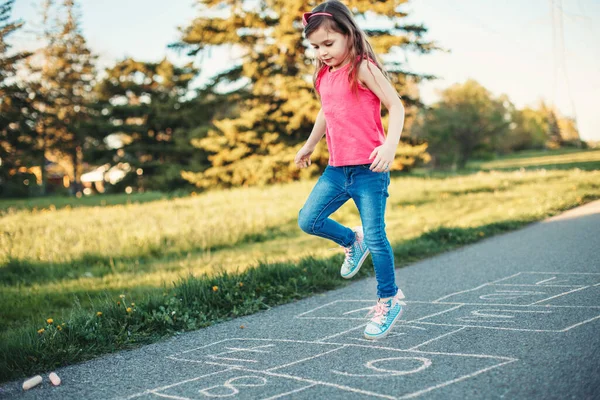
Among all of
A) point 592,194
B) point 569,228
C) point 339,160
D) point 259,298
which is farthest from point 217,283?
point 592,194

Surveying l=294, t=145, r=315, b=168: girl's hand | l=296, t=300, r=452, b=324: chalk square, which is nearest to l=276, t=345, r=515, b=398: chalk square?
l=296, t=300, r=452, b=324: chalk square

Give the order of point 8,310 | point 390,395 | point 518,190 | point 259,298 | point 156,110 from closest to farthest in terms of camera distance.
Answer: point 390,395 → point 259,298 → point 8,310 → point 518,190 → point 156,110

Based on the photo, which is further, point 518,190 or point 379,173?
point 518,190

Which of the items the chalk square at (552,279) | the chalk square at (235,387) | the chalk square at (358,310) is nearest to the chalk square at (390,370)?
the chalk square at (235,387)

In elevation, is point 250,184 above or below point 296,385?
above

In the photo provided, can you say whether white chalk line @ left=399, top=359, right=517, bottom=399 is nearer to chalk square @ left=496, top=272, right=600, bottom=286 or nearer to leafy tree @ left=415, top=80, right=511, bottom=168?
chalk square @ left=496, top=272, right=600, bottom=286

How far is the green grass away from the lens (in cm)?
375

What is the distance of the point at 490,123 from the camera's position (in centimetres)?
3503

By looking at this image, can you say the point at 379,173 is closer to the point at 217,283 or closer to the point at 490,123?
the point at 217,283

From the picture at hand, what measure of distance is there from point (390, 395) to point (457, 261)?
3.72m

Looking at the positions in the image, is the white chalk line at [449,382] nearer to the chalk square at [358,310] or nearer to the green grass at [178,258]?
the chalk square at [358,310]

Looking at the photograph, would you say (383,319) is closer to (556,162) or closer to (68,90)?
(556,162)

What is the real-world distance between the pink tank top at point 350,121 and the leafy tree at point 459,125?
29.4 metres

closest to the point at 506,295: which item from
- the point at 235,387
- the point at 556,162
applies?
the point at 235,387
